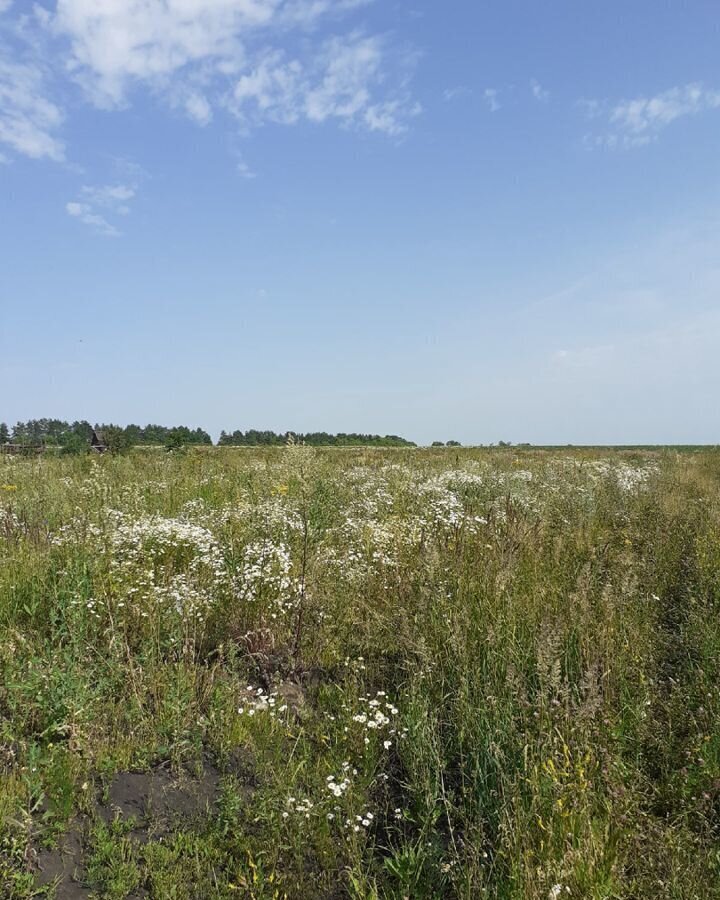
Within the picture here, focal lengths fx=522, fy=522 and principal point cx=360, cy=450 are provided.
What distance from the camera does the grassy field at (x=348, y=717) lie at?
240 cm

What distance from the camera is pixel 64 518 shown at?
6508 mm

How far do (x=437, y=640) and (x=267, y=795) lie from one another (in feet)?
5.32

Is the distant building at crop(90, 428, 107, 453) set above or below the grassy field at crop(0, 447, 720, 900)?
above

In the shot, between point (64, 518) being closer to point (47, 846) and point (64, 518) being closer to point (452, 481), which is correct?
point (47, 846)

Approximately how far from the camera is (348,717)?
3.42 m

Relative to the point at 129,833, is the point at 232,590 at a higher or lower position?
higher

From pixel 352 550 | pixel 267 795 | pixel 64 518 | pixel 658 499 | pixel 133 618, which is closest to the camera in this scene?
pixel 267 795

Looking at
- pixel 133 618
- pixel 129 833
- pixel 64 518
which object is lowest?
pixel 129 833

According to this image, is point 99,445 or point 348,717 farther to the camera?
point 99,445

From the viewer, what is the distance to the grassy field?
2402 millimetres

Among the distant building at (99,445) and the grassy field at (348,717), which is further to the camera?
the distant building at (99,445)

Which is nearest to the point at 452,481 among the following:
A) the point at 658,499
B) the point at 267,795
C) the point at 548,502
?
the point at 548,502

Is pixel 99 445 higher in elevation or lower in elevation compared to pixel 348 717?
higher

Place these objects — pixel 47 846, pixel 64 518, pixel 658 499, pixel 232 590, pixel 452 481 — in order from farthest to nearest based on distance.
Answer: pixel 452 481 → pixel 658 499 → pixel 64 518 → pixel 232 590 → pixel 47 846
